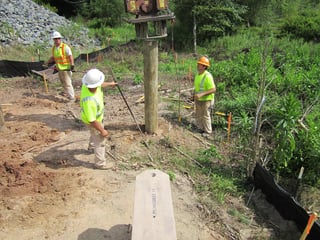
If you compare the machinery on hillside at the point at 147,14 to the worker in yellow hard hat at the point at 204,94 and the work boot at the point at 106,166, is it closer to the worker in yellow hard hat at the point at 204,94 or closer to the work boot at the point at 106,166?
the worker in yellow hard hat at the point at 204,94

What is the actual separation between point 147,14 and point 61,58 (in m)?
3.37

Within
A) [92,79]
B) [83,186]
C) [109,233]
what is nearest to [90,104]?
[92,79]

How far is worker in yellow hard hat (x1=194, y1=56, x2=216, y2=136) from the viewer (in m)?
6.27

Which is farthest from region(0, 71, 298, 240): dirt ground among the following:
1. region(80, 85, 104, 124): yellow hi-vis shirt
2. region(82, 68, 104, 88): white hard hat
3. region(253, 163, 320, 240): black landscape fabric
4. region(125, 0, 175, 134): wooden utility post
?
region(82, 68, 104, 88): white hard hat

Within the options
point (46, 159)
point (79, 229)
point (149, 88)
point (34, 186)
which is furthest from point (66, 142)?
point (79, 229)

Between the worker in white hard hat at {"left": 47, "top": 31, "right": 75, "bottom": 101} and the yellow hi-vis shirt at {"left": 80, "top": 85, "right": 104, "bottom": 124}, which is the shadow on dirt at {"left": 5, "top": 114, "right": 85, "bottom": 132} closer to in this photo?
the worker in white hard hat at {"left": 47, "top": 31, "right": 75, "bottom": 101}

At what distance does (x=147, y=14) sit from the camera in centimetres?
553

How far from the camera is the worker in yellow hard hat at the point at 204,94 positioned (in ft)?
20.6

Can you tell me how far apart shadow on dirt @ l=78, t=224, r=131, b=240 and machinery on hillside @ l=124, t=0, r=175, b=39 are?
3356mm

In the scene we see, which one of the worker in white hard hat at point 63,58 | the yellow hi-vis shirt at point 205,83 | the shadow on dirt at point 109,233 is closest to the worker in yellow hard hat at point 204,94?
the yellow hi-vis shirt at point 205,83

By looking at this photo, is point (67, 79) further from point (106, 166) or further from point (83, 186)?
point (83, 186)

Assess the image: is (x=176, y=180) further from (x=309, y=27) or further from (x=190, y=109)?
(x=309, y=27)

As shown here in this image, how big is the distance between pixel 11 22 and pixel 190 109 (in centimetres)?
1406

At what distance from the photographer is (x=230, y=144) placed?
6355 millimetres
